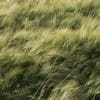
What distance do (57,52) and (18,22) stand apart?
42.2 inches

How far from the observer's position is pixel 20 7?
466cm

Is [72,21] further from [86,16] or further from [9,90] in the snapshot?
[9,90]

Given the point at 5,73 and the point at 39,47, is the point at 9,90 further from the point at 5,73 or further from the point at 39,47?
the point at 39,47

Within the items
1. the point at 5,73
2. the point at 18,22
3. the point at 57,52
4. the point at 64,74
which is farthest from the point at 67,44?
the point at 18,22

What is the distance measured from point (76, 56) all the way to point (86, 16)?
2.94 feet

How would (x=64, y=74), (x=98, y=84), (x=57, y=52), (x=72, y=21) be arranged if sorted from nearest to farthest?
1. (x=98, y=84)
2. (x=64, y=74)
3. (x=57, y=52)
4. (x=72, y=21)

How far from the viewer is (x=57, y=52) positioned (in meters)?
3.48

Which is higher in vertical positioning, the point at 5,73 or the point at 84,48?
the point at 84,48

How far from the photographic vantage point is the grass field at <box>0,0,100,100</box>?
3.16 m

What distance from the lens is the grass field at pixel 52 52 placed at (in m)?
3.16

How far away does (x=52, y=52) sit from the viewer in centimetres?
349

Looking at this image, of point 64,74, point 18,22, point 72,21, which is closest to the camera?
point 64,74

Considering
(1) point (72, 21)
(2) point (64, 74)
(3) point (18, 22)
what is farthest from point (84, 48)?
(3) point (18, 22)

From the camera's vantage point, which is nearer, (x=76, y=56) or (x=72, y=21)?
(x=76, y=56)
